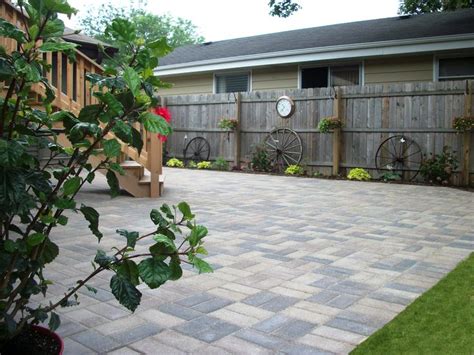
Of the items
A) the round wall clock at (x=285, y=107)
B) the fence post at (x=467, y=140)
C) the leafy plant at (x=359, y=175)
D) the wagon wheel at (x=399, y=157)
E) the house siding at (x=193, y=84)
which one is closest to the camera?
the fence post at (x=467, y=140)

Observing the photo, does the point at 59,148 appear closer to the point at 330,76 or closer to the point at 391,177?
the point at 391,177

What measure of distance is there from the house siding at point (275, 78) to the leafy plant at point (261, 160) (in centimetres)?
227

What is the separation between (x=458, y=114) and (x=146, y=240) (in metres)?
7.05

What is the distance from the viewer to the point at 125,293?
166 centimetres

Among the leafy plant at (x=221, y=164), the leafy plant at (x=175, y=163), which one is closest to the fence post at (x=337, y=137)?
the leafy plant at (x=221, y=164)

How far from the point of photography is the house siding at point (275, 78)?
516 inches

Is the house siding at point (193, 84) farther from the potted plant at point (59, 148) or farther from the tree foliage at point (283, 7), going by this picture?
the potted plant at point (59, 148)

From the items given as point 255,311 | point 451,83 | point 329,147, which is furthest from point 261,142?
point 255,311

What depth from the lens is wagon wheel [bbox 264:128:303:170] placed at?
11.3 m

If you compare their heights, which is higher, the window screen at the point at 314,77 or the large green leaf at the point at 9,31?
the window screen at the point at 314,77

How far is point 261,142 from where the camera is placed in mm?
11992

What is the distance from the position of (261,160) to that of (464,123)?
181 inches

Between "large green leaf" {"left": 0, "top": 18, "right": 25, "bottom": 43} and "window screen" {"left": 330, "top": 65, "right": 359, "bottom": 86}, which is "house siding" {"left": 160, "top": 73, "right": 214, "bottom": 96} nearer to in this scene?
"window screen" {"left": 330, "top": 65, "right": 359, "bottom": 86}

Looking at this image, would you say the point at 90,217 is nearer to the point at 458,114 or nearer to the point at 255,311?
the point at 255,311
